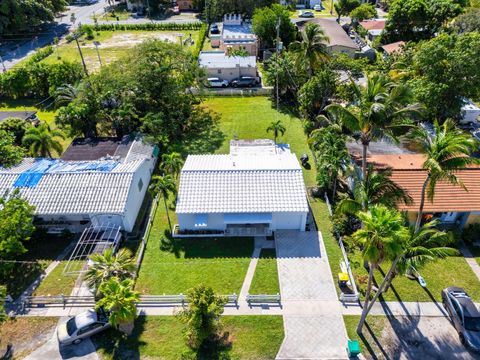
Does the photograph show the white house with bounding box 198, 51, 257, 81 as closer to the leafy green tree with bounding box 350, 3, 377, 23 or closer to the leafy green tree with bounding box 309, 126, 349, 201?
the leafy green tree with bounding box 309, 126, 349, 201

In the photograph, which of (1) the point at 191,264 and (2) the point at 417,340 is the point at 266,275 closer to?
(1) the point at 191,264

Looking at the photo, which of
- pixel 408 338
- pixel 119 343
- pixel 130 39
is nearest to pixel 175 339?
pixel 119 343

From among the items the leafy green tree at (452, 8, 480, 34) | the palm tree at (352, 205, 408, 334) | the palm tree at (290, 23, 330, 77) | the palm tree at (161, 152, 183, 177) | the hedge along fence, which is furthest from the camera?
the hedge along fence

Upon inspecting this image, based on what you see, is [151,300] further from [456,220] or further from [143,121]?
[456,220]

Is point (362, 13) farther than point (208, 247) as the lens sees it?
Yes

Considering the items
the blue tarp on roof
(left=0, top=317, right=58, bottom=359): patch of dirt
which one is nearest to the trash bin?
(left=0, top=317, right=58, bottom=359): patch of dirt

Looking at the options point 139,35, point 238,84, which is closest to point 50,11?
point 139,35
